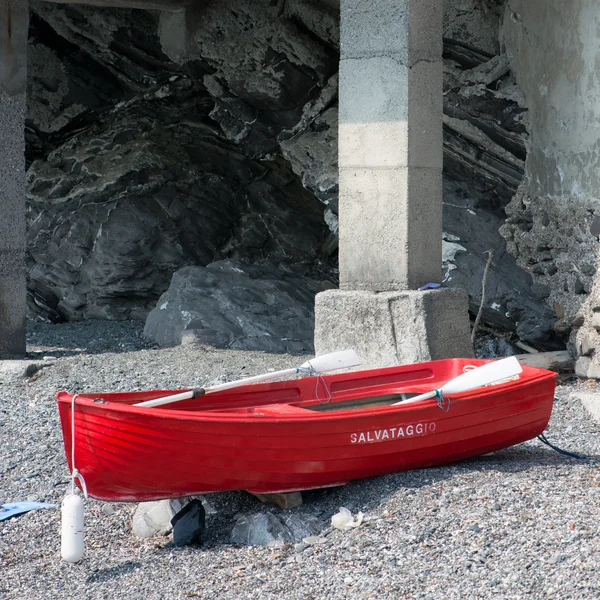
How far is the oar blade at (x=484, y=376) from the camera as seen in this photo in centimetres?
547

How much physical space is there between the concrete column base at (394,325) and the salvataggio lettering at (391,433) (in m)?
1.66

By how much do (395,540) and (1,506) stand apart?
241cm

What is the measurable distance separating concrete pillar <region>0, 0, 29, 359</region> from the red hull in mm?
4049

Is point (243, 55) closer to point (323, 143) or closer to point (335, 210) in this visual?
point (323, 143)

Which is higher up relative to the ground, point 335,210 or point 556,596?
point 335,210

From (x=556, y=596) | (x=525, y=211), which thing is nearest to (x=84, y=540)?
(x=556, y=596)

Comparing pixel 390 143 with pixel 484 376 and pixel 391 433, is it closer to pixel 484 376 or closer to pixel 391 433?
pixel 484 376

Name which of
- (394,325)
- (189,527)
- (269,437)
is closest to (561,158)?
(394,325)

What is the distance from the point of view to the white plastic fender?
4.66 metres

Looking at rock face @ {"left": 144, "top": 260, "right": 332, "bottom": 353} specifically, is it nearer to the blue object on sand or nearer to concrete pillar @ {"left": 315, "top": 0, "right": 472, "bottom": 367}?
concrete pillar @ {"left": 315, "top": 0, "right": 472, "bottom": 367}

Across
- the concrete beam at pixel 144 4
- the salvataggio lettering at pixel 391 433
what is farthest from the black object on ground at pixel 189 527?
the concrete beam at pixel 144 4

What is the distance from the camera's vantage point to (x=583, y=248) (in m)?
8.09

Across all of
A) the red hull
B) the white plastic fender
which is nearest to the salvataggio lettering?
the red hull

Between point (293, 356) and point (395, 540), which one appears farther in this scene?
point (293, 356)
